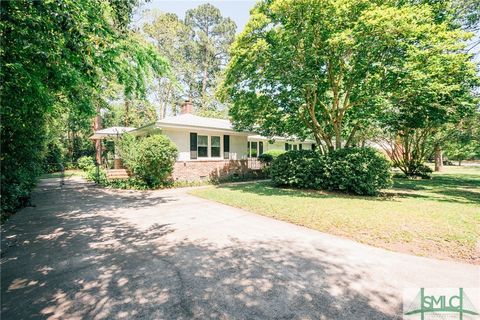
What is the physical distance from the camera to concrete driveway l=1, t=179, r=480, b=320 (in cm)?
287

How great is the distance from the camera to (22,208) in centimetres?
827

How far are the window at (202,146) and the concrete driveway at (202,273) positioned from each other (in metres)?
9.97

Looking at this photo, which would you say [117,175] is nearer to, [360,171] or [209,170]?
[209,170]

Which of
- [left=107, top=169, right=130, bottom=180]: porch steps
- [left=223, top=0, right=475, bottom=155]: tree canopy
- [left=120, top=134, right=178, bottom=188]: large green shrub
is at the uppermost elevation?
[left=223, top=0, right=475, bottom=155]: tree canopy

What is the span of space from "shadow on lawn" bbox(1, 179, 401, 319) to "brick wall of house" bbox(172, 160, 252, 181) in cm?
922

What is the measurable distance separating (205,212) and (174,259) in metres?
3.59

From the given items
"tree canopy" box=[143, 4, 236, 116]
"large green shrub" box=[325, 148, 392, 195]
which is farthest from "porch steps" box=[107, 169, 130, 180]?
"tree canopy" box=[143, 4, 236, 116]

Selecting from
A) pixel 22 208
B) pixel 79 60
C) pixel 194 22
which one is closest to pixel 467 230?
pixel 79 60

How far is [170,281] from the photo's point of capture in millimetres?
3502


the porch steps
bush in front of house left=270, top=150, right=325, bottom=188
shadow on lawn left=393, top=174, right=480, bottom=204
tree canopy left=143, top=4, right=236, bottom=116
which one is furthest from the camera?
tree canopy left=143, top=4, right=236, bottom=116

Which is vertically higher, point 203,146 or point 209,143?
point 209,143

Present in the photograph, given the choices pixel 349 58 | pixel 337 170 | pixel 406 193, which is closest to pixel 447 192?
pixel 406 193

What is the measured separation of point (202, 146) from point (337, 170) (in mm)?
9113

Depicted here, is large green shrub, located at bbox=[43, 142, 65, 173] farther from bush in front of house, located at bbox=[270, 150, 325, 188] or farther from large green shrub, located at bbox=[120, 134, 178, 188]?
bush in front of house, located at bbox=[270, 150, 325, 188]
